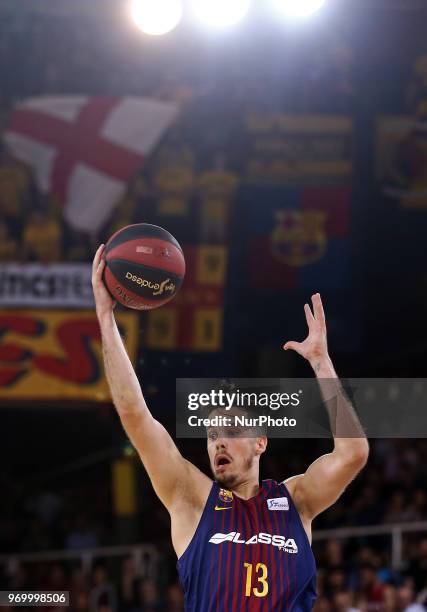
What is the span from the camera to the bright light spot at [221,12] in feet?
42.3

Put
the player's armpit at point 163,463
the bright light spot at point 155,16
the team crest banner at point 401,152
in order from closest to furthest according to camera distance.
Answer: the player's armpit at point 163,463, the bright light spot at point 155,16, the team crest banner at point 401,152

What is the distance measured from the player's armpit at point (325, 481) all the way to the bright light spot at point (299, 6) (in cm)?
849

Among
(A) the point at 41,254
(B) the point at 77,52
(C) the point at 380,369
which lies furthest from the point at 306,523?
(C) the point at 380,369

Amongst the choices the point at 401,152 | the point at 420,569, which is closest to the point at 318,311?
the point at 420,569

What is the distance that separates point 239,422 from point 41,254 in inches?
458

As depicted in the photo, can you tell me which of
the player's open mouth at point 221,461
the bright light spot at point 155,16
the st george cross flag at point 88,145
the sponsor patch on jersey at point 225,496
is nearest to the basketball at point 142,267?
the player's open mouth at point 221,461

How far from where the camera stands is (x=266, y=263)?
17.2 meters

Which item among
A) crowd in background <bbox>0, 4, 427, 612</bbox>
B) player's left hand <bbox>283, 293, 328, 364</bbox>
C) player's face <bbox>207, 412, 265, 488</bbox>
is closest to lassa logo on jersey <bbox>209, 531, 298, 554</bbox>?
player's face <bbox>207, 412, 265, 488</bbox>

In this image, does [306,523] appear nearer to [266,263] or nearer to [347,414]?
[347,414]

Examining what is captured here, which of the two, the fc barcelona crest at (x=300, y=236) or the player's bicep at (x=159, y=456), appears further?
the fc barcelona crest at (x=300, y=236)

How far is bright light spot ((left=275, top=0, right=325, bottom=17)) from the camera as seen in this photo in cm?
1247

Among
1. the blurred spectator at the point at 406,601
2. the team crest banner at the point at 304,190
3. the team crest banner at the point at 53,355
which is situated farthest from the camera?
the team crest banner at the point at 304,190

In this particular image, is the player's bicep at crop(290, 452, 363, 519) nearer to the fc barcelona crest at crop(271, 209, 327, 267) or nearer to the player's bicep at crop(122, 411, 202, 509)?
the player's bicep at crop(122, 411, 202, 509)

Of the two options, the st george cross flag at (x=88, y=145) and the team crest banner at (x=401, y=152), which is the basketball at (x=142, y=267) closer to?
the st george cross flag at (x=88, y=145)
